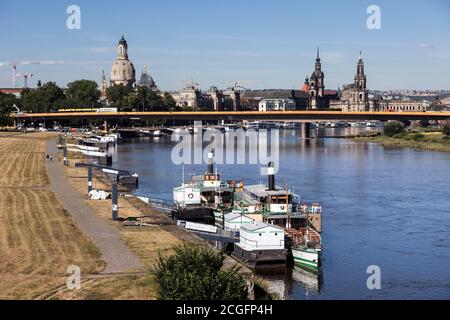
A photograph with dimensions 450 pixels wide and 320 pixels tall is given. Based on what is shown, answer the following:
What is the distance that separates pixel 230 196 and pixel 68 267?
1729 centimetres

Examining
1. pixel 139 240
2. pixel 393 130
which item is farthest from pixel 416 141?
pixel 139 240

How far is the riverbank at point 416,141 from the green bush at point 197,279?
75.3 metres

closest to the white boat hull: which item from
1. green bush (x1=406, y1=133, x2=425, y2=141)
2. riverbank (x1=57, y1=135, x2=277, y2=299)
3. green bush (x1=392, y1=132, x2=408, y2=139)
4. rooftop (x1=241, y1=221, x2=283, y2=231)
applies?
rooftop (x1=241, y1=221, x2=283, y2=231)

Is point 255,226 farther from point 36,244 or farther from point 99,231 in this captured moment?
point 36,244

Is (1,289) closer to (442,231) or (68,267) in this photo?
(68,267)

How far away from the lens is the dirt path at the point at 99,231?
888 inches

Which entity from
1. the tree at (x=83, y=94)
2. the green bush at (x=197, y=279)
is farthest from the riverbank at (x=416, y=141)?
the green bush at (x=197, y=279)

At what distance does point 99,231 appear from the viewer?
2805 cm

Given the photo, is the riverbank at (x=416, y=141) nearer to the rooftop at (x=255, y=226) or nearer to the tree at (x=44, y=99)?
the rooftop at (x=255, y=226)

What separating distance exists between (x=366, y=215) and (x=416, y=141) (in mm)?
67949

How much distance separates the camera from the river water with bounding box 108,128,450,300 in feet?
82.3

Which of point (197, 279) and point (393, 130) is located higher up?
point (393, 130)

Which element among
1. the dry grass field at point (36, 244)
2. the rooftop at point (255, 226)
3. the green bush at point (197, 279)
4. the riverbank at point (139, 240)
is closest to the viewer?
the green bush at point (197, 279)
